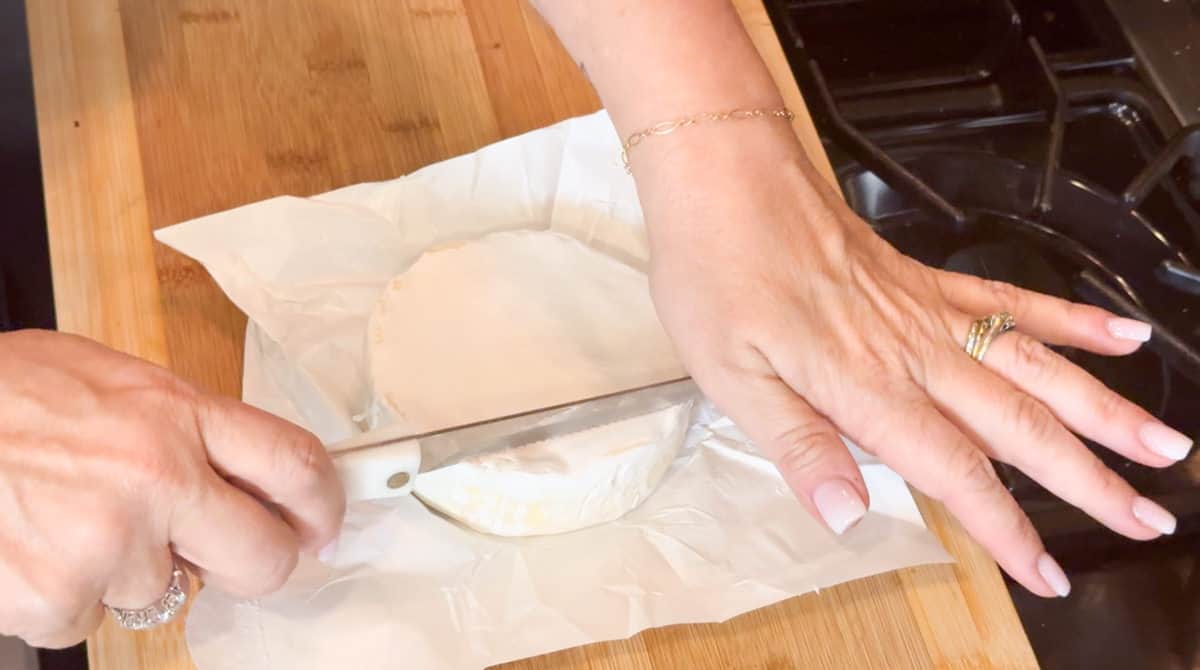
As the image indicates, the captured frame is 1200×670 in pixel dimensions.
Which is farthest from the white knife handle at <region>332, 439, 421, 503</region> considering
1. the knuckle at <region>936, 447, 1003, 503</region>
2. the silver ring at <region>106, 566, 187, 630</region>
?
the knuckle at <region>936, 447, 1003, 503</region>

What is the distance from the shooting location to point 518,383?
0.74m

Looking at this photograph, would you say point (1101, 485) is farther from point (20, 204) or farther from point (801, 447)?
point (20, 204)

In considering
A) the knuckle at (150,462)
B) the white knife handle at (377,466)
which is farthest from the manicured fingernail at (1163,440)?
the knuckle at (150,462)

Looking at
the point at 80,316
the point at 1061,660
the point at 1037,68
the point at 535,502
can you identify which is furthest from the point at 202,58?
the point at 1061,660

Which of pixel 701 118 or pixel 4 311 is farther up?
pixel 701 118

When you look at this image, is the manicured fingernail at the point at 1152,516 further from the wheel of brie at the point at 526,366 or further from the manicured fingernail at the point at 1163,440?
the wheel of brie at the point at 526,366

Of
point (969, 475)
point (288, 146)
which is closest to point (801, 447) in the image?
point (969, 475)

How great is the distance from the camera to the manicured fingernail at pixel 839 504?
57 centimetres

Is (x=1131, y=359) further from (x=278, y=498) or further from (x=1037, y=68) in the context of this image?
(x=278, y=498)

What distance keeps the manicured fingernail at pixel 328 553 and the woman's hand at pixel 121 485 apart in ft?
0.22

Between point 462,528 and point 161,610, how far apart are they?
0.21 metres

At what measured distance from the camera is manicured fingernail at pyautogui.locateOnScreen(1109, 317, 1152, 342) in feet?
2.15

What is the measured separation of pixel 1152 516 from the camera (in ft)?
2.00

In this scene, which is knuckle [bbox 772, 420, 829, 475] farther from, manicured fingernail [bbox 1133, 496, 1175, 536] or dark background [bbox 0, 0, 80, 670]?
dark background [bbox 0, 0, 80, 670]
